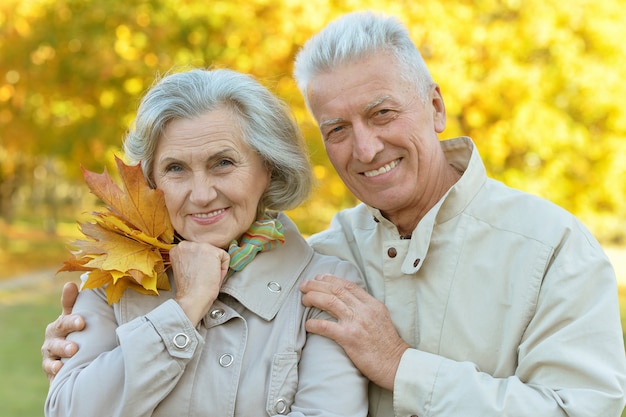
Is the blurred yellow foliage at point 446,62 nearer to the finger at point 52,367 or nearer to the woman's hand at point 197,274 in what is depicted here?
the woman's hand at point 197,274

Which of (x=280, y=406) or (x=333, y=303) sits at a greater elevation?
(x=333, y=303)

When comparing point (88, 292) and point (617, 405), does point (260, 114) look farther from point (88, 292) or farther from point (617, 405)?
point (617, 405)

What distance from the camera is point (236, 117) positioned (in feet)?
8.30

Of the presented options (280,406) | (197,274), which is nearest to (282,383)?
(280,406)

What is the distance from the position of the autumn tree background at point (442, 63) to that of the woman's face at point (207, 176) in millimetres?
4836

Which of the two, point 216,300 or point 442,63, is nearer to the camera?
point 216,300

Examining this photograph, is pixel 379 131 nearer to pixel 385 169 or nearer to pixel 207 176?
pixel 385 169

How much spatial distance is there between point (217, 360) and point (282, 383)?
0.21 metres

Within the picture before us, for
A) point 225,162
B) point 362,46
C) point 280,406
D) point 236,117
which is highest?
point 362,46

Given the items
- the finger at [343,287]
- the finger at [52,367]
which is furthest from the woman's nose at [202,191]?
the finger at [52,367]

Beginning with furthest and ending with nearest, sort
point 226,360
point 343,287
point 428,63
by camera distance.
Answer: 1. point 428,63
2. point 343,287
3. point 226,360

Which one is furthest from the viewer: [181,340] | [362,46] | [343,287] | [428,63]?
[428,63]

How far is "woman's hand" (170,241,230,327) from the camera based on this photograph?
2314 millimetres

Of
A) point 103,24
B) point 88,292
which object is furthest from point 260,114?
point 103,24
